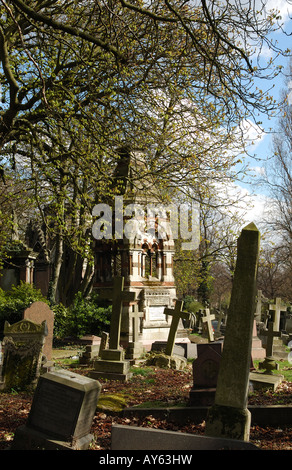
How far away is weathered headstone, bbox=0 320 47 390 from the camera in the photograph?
8.29 metres

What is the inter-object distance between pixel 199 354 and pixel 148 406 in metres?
1.12

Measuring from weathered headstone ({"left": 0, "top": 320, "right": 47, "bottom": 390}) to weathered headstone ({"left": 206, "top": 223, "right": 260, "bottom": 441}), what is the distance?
15.9ft

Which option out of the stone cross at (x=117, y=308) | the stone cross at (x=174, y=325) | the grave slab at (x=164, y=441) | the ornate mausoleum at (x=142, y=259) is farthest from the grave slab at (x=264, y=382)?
the ornate mausoleum at (x=142, y=259)

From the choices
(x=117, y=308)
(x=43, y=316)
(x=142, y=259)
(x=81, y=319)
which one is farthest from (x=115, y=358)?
(x=142, y=259)

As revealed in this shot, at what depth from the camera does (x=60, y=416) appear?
16.1 feet

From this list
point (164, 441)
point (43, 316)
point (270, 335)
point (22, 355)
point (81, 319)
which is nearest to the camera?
point (164, 441)

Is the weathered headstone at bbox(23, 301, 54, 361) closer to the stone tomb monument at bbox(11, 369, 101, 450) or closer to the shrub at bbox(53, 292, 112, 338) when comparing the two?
the shrub at bbox(53, 292, 112, 338)

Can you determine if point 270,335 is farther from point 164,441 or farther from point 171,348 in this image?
point 164,441

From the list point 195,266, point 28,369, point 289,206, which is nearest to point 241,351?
point 28,369

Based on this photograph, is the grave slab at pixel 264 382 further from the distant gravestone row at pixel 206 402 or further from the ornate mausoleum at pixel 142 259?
the ornate mausoleum at pixel 142 259

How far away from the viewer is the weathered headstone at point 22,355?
829 cm

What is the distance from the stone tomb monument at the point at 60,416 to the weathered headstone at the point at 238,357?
4.66 ft

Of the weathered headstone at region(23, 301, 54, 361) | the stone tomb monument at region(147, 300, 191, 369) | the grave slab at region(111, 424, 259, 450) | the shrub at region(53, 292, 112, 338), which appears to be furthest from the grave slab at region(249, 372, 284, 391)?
the shrub at region(53, 292, 112, 338)

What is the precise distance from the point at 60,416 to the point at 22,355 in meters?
3.89
